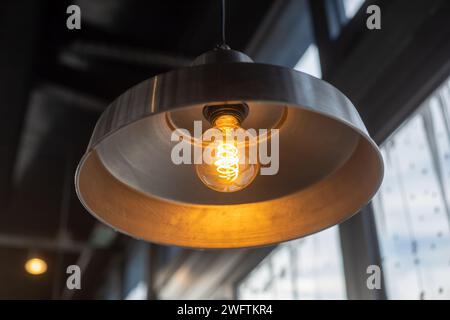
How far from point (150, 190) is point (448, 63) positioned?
2.80ft

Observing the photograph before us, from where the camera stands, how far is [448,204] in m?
1.24

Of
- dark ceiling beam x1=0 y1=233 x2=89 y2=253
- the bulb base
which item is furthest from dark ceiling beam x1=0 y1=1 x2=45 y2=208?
dark ceiling beam x1=0 y1=233 x2=89 y2=253

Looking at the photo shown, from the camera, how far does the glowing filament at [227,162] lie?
2.37 feet

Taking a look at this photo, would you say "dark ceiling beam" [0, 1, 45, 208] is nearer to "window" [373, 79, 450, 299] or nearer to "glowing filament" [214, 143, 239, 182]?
"window" [373, 79, 450, 299]

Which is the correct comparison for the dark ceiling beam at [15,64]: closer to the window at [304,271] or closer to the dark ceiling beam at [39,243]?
the window at [304,271]

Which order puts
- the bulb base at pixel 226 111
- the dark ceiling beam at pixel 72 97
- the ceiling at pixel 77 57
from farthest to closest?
the dark ceiling beam at pixel 72 97
the ceiling at pixel 77 57
the bulb base at pixel 226 111

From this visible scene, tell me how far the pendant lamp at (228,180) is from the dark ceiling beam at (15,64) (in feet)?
5.08

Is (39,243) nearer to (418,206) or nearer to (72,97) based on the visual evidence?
(72,97)

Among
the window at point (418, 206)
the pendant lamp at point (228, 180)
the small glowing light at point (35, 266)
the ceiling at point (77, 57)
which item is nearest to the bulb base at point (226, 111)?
the pendant lamp at point (228, 180)

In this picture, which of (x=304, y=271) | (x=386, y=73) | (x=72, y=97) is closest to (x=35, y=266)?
(x=72, y=97)

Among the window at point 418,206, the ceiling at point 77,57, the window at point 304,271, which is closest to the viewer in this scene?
the window at point 418,206

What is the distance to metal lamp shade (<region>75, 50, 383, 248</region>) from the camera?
0.72 metres
